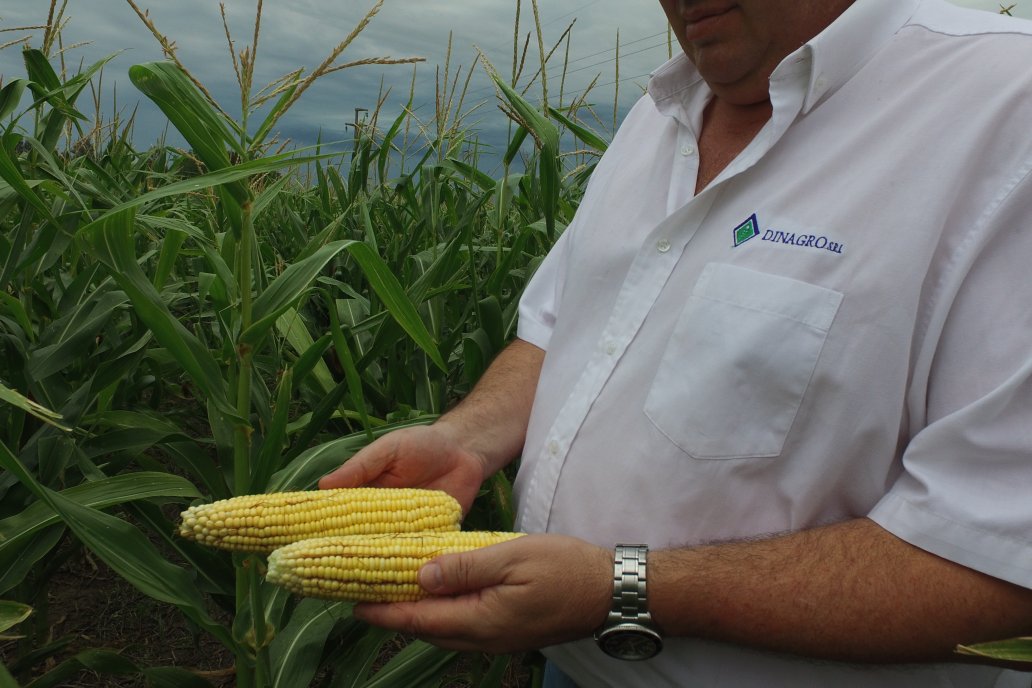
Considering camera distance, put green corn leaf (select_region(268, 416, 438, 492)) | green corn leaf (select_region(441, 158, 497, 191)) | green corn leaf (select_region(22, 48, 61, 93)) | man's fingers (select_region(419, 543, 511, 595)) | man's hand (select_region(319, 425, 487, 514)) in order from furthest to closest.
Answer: green corn leaf (select_region(441, 158, 497, 191)) → green corn leaf (select_region(22, 48, 61, 93)) → green corn leaf (select_region(268, 416, 438, 492)) → man's hand (select_region(319, 425, 487, 514)) → man's fingers (select_region(419, 543, 511, 595))

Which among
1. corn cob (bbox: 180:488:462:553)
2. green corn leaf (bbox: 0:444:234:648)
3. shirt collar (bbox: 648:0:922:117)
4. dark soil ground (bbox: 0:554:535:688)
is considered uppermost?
shirt collar (bbox: 648:0:922:117)

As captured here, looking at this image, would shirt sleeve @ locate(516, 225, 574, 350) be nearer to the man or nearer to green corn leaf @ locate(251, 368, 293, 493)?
the man

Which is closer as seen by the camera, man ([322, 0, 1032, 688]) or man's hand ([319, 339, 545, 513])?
man ([322, 0, 1032, 688])

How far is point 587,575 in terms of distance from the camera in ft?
4.86

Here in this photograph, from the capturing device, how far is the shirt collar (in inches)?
65.4

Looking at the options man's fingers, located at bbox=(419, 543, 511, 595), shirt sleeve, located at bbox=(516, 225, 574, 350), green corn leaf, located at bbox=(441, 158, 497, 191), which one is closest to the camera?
man's fingers, located at bbox=(419, 543, 511, 595)

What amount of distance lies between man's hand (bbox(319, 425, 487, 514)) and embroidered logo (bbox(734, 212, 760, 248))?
0.76m

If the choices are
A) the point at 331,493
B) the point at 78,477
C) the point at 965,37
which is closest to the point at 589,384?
the point at 331,493

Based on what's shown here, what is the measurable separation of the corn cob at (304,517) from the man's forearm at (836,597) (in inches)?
17.4

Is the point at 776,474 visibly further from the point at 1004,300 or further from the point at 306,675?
the point at 306,675

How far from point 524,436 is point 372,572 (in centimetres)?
77

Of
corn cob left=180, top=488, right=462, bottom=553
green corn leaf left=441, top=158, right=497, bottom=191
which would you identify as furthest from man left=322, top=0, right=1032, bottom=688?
green corn leaf left=441, top=158, right=497, bottom=191

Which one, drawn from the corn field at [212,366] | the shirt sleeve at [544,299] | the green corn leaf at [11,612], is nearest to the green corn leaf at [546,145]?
the corn field at [212,366]

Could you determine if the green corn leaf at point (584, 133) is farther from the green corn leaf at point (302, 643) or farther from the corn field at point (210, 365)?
the green corn leaf at point (302, 643)
